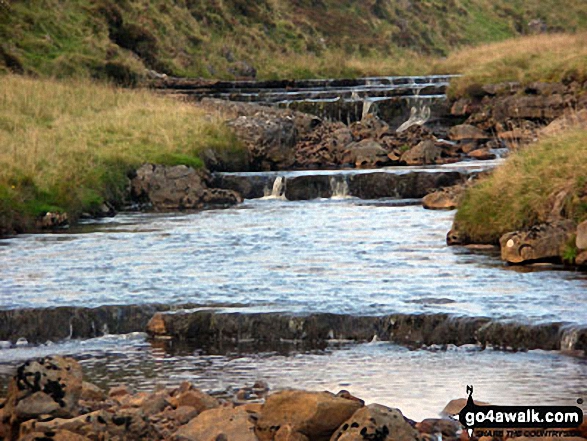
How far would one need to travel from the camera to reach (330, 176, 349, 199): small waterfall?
28203mm

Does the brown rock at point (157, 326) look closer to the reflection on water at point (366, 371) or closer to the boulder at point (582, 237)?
the reflection on water at point (366, 371)

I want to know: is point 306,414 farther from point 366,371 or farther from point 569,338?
point 569,338

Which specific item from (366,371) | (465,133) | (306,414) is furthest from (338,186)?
(306,414)

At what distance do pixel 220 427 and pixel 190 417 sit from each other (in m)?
0.49

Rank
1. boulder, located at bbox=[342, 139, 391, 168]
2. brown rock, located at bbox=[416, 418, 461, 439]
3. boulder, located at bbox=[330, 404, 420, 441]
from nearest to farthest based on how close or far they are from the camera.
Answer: boulder, located at bbox=[330, 404, 420, 441]
brown rock, located at bbox=[416, 418, 461, 439]
boulder, located at bbox=[342, 139, 391, 168]

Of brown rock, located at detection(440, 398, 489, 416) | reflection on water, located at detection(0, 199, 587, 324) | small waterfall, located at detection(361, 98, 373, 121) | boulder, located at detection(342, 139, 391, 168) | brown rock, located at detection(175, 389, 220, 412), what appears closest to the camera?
brown rock, located at detection(175, 389, 220, 412)

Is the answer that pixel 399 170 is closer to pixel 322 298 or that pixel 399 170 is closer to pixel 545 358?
pixel 322 298

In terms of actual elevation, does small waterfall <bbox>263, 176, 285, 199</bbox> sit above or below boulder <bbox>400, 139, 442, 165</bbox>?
below

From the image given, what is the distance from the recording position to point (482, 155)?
1284 inches

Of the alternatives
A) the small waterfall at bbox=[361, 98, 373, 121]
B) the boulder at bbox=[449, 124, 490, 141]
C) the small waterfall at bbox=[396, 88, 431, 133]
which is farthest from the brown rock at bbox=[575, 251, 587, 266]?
the small waterfall at bbox=[361, 98, 373, 121]

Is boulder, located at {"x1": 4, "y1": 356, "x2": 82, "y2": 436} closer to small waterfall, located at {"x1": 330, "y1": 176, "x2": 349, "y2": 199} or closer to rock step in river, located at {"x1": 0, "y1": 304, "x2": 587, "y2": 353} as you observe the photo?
rock step in river, located at {"x1": 0, "y1": 304, "x2": 587, "y2": 353}

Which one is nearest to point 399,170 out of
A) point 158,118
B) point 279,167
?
point 279,167

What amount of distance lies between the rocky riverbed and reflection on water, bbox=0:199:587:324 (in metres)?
4.55

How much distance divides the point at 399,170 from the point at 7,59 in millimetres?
18351
